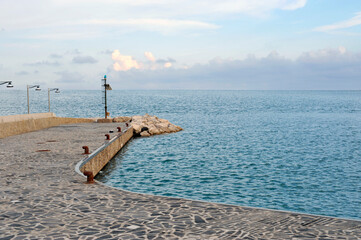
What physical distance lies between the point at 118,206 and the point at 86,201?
100cm

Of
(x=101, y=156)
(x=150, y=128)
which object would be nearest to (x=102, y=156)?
(x=101, y=156)

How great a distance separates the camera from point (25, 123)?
30.3m

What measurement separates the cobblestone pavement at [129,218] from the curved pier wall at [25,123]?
52.3 ft

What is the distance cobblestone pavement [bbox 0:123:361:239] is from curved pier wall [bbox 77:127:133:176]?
4175mm

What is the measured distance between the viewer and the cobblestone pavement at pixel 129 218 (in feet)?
24.1

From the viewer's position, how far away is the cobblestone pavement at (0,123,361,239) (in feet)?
24.1

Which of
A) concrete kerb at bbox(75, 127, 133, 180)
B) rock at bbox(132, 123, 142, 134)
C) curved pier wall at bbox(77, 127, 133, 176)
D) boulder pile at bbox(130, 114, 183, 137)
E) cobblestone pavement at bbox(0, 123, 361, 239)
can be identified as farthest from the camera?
boulder pile at bbox(130, 114, 183, 137)

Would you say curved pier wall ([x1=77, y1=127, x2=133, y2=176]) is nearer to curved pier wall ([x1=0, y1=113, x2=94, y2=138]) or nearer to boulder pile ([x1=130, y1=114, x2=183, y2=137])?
boulder pile ([x1=130, y1=114, x2=183, y2=137])

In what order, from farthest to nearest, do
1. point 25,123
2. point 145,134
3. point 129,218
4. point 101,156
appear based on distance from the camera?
point 145,134 → point 25,123 → point 101,156 → point 129,218

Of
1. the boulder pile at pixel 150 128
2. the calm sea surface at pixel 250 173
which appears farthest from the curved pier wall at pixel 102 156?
the boulder pile at pixel 150 128

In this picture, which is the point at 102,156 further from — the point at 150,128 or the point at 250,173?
the point at 150,128

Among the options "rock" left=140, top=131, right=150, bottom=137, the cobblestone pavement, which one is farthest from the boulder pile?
the cobblestone pavement

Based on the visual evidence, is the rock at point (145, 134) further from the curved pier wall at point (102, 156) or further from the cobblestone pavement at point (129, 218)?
the cobblestone pavement at point (129, 218)

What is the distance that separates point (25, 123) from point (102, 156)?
13036 millimetres
